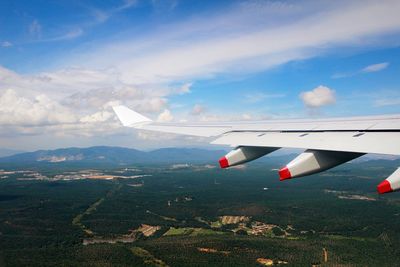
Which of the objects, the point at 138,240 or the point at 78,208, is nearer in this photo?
the point at 138,240

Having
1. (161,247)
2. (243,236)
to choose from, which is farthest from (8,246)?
(243,236)

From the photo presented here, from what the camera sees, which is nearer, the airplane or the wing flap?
the wing flap

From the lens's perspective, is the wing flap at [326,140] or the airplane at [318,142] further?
the airplane at [318,142]

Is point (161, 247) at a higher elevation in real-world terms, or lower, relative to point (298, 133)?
lower

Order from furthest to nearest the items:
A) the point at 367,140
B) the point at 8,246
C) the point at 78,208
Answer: the point at 78,208 → the point at 8,246 → the point at 367,140

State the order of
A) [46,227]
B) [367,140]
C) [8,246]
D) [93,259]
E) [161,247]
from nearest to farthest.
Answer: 1. [367,140]
2. [93,259]
3. [161,247]
4. [8,246]
5. [46,227]

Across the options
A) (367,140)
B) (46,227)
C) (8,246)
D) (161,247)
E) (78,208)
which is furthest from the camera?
(78,208)

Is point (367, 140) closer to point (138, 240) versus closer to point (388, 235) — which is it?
point (138, 240)

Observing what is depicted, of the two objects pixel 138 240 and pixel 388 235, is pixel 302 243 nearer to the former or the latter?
pixel 388 235

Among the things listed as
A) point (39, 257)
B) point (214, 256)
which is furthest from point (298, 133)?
point (39, 257)
